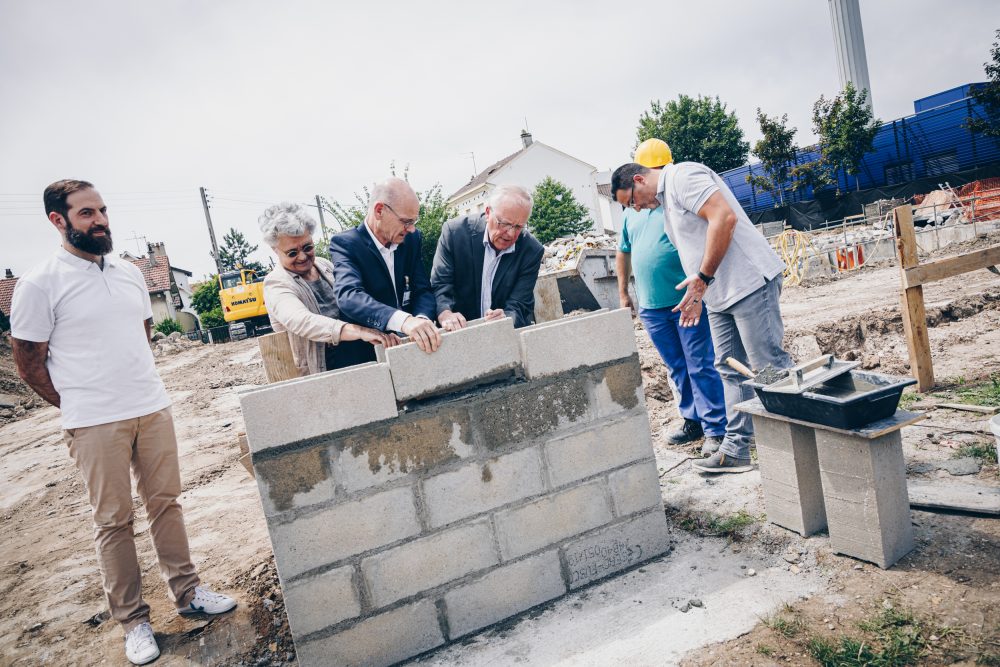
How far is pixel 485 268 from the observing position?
3.55m

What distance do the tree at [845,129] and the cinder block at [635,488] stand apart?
29413mm

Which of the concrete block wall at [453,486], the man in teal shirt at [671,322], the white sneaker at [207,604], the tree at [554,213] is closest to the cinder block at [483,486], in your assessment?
the concrete block wall at [453,486]

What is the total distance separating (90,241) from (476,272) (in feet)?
6.49

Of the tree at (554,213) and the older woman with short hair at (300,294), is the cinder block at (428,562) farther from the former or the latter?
the tree at (554,213)

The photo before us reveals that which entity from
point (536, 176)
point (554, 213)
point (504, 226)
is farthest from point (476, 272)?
point (536, 176)

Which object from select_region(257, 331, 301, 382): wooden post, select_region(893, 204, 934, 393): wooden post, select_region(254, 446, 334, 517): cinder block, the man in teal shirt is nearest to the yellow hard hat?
the man in teal shirt

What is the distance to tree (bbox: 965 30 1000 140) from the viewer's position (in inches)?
A: 838

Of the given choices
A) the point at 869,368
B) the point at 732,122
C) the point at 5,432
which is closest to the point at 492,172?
the point at 732,122

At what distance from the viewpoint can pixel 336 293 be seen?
2902 mm

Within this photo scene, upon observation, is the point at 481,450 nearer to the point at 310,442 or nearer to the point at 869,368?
the point at 310,442

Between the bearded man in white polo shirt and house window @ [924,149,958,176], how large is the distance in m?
30.6

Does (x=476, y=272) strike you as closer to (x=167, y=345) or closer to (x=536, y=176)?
(x=167, y=345)

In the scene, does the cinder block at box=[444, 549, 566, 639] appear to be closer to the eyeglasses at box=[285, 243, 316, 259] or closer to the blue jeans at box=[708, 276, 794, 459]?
the blue jeans at box=[708, 276, 794, 459]

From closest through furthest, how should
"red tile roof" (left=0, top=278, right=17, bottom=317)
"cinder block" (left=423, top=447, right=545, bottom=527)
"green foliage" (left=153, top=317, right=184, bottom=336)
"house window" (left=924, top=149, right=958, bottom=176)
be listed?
"cinder block" (left=423, top=447, right=545, bottom=527), "house window" (left=924, top=149, right=958, bottom=176), "red tile roof" (left=0, top=278, right=17, bottom=317), "green foliage" (left=153, top=317, right=184, bottom=336)
